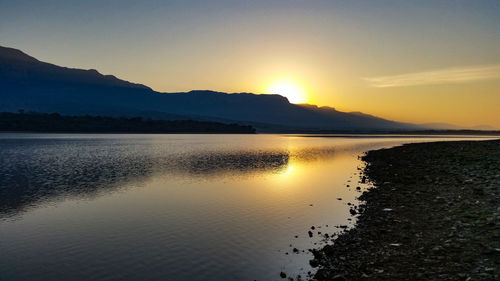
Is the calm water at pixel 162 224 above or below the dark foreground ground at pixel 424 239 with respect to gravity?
below

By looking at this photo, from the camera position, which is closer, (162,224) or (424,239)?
(424,239)

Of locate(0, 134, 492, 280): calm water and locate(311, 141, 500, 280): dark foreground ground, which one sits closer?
locate(311, 141, 500, 280): dark foreground ground

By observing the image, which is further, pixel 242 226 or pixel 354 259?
pixel 242 226

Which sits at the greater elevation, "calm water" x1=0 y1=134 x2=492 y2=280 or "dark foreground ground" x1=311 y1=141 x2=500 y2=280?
"dark foreground ground" x1=311 y1=141 x2=500 y2=280

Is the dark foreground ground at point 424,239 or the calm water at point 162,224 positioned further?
the calm water at point 162,224

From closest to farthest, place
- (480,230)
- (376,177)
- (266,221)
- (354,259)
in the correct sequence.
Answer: (354,259)
(480,230)
(266,221)
(376,177)

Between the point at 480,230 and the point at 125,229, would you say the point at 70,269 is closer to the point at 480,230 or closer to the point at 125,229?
the point at 125,229

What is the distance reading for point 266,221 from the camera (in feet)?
66.5

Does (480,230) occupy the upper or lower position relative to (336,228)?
upper

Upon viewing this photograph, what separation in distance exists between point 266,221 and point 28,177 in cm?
3210

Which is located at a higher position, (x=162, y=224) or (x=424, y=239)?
(x=424, y=239)

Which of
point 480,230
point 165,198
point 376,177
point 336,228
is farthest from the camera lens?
point 376,177

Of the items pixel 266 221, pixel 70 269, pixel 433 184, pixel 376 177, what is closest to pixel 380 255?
pixel 266 221

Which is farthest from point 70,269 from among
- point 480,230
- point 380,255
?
point 480,230
